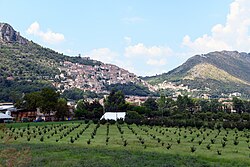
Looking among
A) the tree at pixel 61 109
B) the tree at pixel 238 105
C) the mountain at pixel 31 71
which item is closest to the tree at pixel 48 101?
the tree at pixel 61 109

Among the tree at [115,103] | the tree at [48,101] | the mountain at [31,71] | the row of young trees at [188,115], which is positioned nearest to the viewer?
the row of young trees at [188,115]

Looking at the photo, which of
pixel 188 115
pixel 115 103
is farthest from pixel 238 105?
pixel 115 103

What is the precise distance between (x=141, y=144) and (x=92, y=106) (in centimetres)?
4904

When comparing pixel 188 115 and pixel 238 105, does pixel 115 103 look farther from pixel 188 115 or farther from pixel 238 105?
pixel 238 105

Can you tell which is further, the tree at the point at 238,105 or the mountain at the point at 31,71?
the mountain at the point at 31,71

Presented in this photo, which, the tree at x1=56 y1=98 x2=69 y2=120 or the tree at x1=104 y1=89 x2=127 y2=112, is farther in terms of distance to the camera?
the tree at x1=104 y1=89 x2=127 y2=112

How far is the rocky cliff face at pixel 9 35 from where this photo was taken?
18216 cm

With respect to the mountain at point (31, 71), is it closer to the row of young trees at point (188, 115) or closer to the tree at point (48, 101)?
the tree at point (48, 101)

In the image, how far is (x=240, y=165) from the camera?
17.9 m

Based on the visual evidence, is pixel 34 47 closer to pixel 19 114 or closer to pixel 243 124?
pixel 19 114

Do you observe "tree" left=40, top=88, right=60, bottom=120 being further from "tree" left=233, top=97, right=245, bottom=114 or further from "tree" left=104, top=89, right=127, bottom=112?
"tree" left=233, top=97, right=245, bottom=114

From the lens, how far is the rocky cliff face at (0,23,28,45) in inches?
7172

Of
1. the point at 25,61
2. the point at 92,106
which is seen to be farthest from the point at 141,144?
the point at 25,61

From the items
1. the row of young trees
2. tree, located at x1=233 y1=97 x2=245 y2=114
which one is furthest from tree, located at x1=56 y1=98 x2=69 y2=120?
tree, located at x1=233 y1=97 x2=245 y2=114
